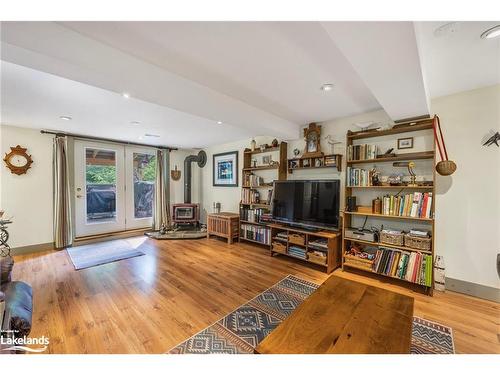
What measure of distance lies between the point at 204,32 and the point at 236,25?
213 mm

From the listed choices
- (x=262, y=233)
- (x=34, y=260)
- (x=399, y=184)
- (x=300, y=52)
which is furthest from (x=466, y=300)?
(x=34, y=260)

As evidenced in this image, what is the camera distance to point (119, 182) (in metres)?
4.64

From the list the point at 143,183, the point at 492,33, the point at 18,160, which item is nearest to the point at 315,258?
the point at 492,33

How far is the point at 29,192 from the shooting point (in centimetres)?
359

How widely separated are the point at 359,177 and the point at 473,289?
1.61 metres

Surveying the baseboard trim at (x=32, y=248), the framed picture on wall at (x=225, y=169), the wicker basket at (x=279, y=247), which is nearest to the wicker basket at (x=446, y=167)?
the wicker basket at (x=279, y=247)

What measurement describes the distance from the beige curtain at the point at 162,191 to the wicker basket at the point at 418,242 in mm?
4720

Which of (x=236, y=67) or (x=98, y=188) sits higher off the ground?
(x=236, y=67)

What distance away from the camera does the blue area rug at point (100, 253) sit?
3174mm

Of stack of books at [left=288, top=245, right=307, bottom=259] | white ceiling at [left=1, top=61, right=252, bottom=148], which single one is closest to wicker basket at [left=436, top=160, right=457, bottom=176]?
stack of books at [left=288, top=245, right=307, bottom=259]

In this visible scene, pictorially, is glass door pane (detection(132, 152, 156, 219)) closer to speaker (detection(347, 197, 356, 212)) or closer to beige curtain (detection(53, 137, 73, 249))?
beige curtain (detection(53, 137, 73, 249))

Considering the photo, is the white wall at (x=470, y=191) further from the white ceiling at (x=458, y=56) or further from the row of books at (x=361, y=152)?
the row of books at (x=361, y=152)

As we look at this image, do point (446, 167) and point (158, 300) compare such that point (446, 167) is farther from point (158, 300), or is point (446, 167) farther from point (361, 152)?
point (158, 300)

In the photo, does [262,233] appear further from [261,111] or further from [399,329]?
[399,329]
